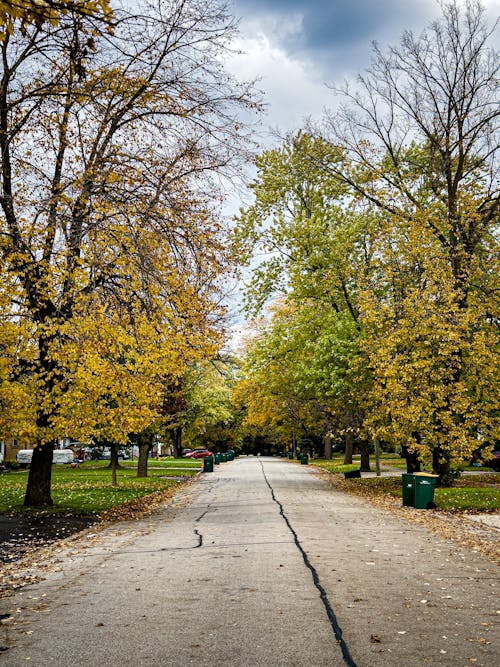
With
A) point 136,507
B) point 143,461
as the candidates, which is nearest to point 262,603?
point 136,507

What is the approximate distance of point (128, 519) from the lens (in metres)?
14.7

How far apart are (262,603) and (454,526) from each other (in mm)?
8167

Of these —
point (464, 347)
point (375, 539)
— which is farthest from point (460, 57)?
point (375, 539)

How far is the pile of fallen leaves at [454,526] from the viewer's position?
35.0ft

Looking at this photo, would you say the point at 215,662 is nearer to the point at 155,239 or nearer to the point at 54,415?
the point at 155,239

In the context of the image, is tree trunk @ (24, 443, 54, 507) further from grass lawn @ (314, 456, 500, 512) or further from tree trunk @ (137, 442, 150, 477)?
tree trunk @ (137, 442, 150, 477)

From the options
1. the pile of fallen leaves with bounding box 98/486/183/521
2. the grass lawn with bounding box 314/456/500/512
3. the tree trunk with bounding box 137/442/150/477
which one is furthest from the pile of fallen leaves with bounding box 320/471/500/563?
the tree trunk with bounding box 137/442/150/477

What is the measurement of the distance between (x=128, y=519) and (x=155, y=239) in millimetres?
6724

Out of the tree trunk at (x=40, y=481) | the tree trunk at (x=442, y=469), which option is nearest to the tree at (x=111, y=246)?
the tree trunk at (x=40, y=481)

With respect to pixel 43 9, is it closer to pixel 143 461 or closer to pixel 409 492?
pixel 409 492

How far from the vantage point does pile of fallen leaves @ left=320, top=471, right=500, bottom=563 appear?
10.7 m

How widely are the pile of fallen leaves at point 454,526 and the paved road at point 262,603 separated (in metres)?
0.44

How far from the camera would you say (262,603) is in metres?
6.36

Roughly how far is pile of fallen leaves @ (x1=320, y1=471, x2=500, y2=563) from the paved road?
44 cm
